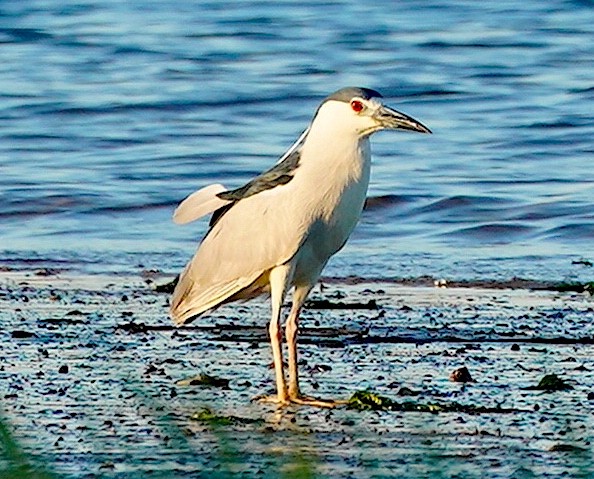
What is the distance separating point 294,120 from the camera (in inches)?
671

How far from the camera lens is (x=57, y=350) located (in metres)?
7.89

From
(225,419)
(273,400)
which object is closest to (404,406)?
(273,400)

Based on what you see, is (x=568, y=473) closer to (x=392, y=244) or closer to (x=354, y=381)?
(x=354, y=381)

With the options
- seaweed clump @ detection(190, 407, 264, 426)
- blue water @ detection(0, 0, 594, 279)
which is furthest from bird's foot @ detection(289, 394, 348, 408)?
blue water @ detection(0, 0, 594, 279)

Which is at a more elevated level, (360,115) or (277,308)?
(360,115)

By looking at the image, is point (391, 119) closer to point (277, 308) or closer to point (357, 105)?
point (357, 105)

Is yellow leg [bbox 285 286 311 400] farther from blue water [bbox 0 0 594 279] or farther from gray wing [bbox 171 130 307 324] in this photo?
blue water [bbox 0 0 594 279]

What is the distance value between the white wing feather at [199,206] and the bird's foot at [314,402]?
98 cm

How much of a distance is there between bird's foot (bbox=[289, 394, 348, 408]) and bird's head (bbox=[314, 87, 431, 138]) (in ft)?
3.54

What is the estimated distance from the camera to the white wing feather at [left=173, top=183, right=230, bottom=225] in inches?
305

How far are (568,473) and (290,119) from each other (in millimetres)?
11638

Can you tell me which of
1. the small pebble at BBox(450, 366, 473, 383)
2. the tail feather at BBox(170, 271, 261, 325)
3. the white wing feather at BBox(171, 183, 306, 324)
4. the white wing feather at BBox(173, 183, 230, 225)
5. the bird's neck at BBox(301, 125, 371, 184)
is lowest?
the small pebble at BBox(450, 366, 473, 383)

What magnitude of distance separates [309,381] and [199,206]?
0.87 meters

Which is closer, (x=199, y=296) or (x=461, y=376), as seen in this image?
(x=461, y=376)
